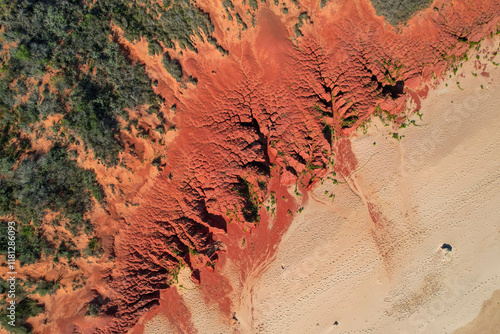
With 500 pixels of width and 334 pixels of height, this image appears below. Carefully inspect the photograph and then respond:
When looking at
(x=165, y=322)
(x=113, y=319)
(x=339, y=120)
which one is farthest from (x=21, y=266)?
(x=339, y=120)

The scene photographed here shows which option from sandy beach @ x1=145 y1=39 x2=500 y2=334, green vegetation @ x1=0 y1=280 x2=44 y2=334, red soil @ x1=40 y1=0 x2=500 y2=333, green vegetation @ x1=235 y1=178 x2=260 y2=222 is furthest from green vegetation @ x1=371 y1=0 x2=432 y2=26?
green vegetation @ x1=0 y1=280 x2=44 y2=334

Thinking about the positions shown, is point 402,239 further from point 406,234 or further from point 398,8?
point 398,8

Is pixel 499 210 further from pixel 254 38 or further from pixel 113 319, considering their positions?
pixel 113 319

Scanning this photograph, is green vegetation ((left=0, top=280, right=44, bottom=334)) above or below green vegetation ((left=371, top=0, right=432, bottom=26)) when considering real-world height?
below

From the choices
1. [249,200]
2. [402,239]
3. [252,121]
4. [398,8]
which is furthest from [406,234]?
[398,8]

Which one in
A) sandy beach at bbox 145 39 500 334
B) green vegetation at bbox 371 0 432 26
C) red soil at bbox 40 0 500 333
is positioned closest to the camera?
red soil at bbox 40 0 500 333

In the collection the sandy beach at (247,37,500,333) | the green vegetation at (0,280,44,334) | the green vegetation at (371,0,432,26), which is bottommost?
the sandy beach at (247,37,500,333)

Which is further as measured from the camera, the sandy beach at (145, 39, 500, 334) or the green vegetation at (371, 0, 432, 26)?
the sandy beach at (145, 39, 500, 334)

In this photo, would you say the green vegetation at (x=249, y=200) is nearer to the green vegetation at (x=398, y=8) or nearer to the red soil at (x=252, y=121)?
the red soil at (x=252, y=121)

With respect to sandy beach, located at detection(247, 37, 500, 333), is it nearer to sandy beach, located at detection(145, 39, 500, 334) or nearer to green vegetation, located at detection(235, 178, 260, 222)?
sandy beach, located at detection(145, 39, 500, 334)
